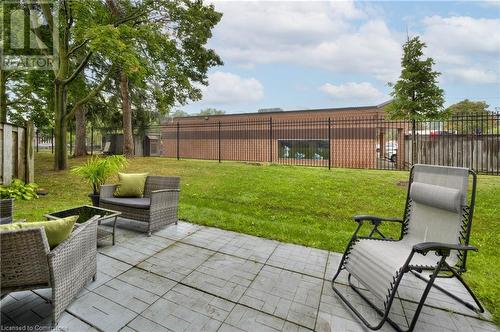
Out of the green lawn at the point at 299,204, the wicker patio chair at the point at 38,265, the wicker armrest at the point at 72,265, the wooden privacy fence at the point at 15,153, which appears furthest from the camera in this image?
the wooden privacy fence at the point at 15,153

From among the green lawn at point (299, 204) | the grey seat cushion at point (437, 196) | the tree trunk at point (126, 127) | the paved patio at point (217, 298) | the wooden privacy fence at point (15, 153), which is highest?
the tree trunk at point (126, 127)

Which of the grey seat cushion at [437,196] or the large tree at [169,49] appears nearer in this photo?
the grey seat cushion at [437,196]

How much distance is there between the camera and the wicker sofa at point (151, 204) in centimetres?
379

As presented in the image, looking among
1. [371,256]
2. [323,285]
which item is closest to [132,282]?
[323,285]

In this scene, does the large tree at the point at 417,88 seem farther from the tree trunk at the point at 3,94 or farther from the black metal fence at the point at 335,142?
the tree trunk at the point at 3,94

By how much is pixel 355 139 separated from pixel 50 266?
49.1 ft

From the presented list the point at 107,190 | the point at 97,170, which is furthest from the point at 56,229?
the point at 97,170

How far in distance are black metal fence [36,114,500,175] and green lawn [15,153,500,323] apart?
2529 mm

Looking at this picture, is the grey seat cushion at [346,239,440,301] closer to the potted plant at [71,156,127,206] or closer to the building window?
the potted plant at [71,156,127,206]

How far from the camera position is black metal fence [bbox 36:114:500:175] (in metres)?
9.48

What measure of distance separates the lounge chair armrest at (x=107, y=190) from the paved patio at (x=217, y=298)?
1213 mm

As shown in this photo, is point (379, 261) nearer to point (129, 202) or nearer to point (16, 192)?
point (129, 202)

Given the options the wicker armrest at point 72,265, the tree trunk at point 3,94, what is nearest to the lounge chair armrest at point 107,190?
the wicker armrest at point 72,265

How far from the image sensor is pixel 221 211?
5.10 metres
